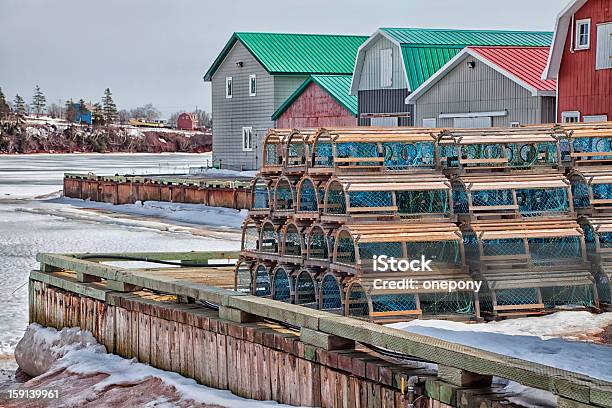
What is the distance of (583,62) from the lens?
1358 inches

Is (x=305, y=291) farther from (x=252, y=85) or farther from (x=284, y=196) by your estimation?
(x=252, y=85)

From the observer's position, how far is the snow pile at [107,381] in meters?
13.2

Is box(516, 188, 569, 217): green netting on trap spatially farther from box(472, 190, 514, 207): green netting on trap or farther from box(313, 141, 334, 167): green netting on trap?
box(313, 141, 334, 167): green netting on trap

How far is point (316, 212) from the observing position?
46.7ft

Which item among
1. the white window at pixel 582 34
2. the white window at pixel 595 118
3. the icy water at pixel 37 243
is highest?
the white window at pixel 582 34

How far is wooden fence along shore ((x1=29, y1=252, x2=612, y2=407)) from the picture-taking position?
9879 millimetres

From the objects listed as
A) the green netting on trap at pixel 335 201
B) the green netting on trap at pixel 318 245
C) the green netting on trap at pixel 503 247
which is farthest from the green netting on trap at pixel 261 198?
the green netting on trap at pixel 503 247

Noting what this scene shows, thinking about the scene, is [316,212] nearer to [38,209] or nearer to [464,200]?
[464,200]

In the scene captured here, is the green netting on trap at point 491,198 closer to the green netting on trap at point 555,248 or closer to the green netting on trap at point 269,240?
the green netting on trap at point 555,248

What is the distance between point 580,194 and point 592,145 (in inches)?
35.6

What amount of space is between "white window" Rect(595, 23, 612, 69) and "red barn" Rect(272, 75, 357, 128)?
16.3 m

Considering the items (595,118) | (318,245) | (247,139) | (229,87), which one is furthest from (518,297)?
(229,87)

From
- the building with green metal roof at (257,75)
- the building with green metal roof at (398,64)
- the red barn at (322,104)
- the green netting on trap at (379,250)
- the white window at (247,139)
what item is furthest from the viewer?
the white window at (247,139)

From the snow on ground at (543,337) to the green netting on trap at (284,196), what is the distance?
2925 mm
